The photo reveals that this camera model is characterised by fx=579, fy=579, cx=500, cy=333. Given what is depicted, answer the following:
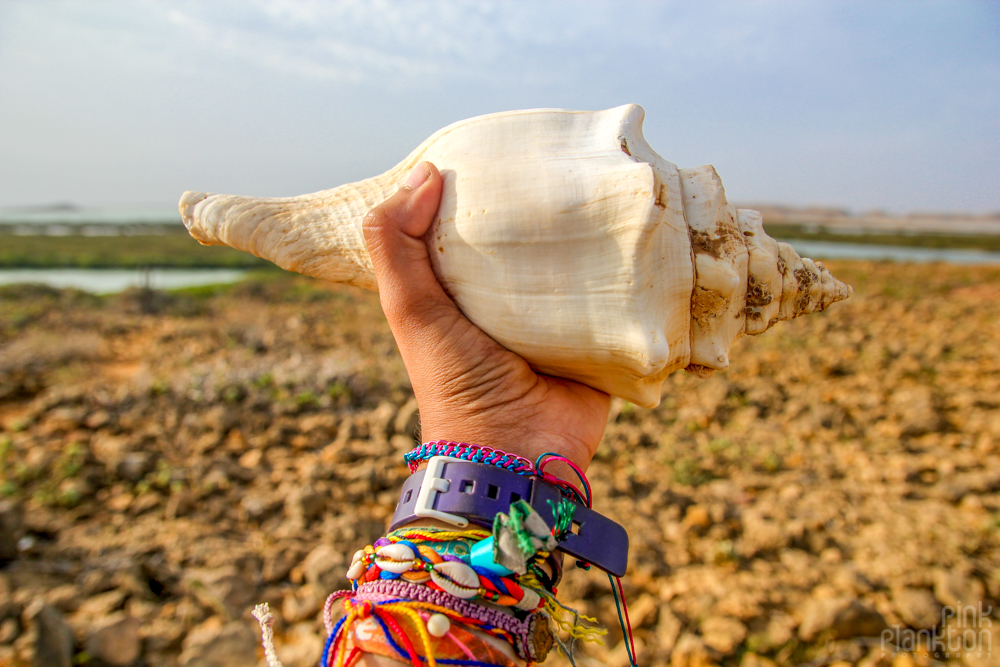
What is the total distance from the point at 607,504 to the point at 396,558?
91.7 inches

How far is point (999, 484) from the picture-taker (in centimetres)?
323

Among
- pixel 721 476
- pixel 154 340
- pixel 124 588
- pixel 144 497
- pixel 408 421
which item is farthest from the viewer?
pixel 154 340

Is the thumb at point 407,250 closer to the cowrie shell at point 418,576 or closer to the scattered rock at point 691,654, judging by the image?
the cowrie shell at point 418,576

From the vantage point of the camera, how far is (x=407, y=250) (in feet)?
4.21

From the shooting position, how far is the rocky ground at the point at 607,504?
2.23 metres

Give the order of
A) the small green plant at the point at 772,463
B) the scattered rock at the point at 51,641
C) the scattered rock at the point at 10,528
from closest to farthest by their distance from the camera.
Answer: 1. the scattered rock at the point at 51,641
2. the scattered rock at the point at 10,528
3. the small green plant at the point at 772,463

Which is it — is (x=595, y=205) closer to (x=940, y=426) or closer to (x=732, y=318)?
(x=732, y=318)

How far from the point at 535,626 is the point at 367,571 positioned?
0.32 meters

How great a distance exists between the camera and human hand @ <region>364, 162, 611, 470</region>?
4.12 ft

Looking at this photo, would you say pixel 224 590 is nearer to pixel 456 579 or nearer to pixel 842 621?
pixel 456 579

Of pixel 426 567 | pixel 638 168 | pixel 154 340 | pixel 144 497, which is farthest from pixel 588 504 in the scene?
pixel 154 340

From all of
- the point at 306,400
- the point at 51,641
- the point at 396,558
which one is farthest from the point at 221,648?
the point at 306,400

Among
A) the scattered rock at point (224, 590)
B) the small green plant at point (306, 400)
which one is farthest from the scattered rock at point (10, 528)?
the small green plant at point (306, 400)

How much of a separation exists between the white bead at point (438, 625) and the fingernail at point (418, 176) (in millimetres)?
875
